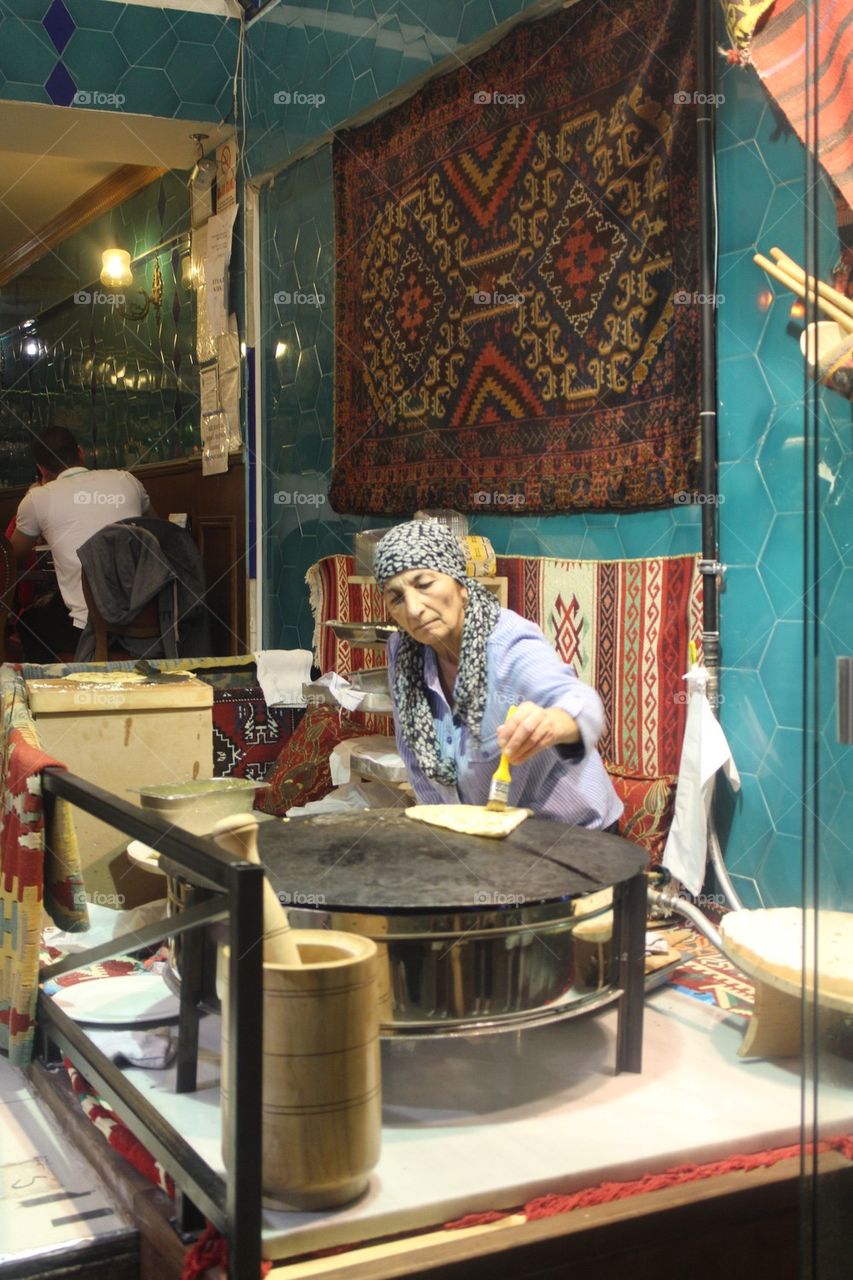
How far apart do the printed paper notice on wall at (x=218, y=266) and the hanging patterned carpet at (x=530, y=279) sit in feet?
4.22

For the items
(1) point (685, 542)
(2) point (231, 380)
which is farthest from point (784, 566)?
(2) point (231, 380)

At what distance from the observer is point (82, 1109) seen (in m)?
2.00

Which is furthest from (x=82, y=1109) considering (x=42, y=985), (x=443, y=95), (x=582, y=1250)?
(x=443, y=95)

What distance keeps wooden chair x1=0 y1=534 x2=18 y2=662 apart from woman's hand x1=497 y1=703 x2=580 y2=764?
4.70 meters

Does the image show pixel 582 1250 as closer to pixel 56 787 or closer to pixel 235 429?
pixel 56 787

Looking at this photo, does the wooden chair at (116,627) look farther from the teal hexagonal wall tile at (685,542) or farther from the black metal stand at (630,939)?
the black metal stand at (630,939)

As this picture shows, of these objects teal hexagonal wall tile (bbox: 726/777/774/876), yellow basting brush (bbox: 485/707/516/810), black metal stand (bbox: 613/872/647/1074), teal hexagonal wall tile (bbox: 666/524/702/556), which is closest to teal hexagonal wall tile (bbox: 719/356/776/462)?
teal hexagonal wall tile (bbox: 666/524/702/556)

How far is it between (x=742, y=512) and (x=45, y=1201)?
2.27m

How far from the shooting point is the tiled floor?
169 cm

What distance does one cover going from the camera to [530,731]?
7.89 ft

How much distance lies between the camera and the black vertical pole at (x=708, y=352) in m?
3.30

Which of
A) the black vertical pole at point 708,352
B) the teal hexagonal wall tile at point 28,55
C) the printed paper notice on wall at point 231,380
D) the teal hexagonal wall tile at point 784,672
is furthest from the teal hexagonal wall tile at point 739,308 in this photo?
the teal hexagonal wall tile at point 28,55

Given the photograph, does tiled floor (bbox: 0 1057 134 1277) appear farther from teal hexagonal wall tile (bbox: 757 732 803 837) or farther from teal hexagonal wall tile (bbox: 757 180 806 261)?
teal hexagonal wall tile (bbox: 757 180 806 261)

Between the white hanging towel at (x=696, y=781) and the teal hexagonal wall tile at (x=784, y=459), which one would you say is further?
the white hanging towel at (x=696, y=781)
